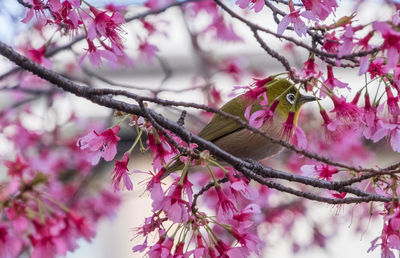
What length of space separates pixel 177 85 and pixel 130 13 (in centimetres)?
404

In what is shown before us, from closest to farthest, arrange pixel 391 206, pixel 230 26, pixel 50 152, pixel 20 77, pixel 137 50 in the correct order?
1. pixel 391 206
2. pixel 137 50
3. pixel 20 77
4. pixel 230 26
5. pixel 50 152

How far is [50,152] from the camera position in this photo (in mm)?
4637

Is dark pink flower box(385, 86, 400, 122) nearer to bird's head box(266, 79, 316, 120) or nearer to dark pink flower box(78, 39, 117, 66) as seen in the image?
bird's head box(266, 79, 316, 120)

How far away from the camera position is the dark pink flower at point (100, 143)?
5.76ft

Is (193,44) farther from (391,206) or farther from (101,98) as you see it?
(391,206)

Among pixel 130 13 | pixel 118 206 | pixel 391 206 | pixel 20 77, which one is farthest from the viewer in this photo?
pixel 118 206

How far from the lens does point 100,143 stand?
5.78 feet

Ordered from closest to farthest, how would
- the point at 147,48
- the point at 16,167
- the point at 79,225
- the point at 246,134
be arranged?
the point at 79,225, the point at 16,167, the point at 246,134, the point at 147,48

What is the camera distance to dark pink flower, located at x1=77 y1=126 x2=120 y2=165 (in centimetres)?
175

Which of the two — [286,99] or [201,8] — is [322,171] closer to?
[286,99]

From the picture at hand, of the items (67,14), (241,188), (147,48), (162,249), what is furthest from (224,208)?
(147,48)

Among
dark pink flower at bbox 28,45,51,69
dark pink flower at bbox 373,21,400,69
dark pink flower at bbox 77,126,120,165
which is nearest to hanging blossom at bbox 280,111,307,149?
dark pink flower at bbox 373,21,400,69

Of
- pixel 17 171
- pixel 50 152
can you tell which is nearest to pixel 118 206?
pixel 50 152

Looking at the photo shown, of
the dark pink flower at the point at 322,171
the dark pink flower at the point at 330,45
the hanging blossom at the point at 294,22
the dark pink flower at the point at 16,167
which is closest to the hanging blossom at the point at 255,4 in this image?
the hanging blossom at the point at 294,22
